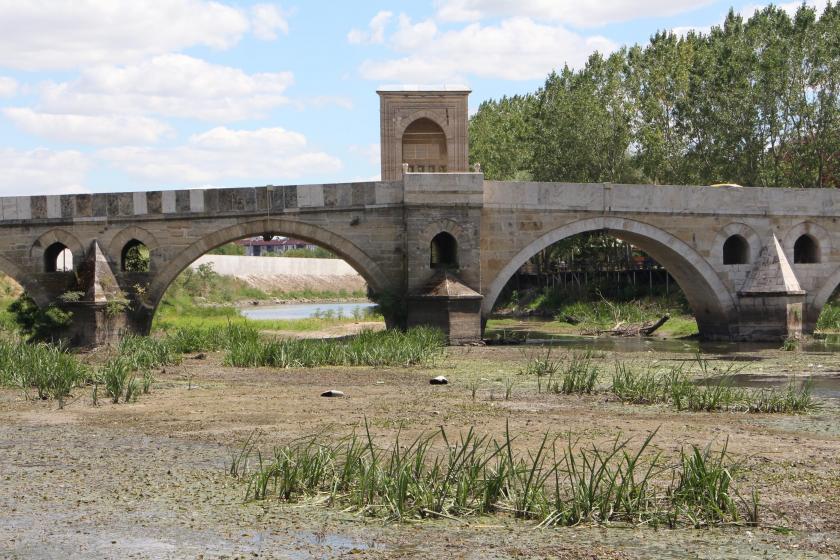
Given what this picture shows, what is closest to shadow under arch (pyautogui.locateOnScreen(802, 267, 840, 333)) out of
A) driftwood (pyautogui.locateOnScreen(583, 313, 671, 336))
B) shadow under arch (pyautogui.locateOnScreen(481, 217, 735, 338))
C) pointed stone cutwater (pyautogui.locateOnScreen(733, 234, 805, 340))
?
pointed stone cutwater (pyautogui.locateOnScreen(733, 234, 805, 340))

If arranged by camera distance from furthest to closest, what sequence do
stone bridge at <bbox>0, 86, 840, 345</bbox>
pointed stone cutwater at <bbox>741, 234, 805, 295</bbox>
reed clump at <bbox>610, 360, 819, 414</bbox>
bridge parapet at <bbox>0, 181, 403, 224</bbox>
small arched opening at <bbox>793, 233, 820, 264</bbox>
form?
small arched opening at <bbox>793, 233, 820, 264</bbox> → pointed stone cutwater at <bbox>741, 234, 805, 295</bbox> → bridge parapet at <bbox>0, 181, 403, 224</bbox> → stone bridge at <bbox>0, 86, 840, 345</bbox> → reed clump at <bbox>610, 360, 819, 414</bbox>

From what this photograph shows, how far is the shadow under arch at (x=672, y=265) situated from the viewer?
1075 inches

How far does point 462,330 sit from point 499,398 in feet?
33.4

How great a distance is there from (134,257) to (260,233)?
2996 millimetres

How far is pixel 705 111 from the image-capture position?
39562 mm

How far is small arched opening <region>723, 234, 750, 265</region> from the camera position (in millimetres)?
29844

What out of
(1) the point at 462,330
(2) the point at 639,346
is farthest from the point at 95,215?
(2) the point at 639,346

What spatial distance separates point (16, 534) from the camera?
843 cm

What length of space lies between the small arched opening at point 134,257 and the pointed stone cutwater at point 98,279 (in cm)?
62

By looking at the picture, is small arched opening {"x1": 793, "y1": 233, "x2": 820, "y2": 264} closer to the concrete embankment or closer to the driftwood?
the driftwood

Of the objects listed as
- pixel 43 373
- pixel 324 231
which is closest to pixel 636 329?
pixel 324 231

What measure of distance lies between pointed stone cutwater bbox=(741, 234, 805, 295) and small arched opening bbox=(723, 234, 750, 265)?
17.9 inches

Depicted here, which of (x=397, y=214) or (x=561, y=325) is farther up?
(x=397, y=214)

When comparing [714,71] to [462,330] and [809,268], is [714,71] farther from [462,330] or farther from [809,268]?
[462,330]
